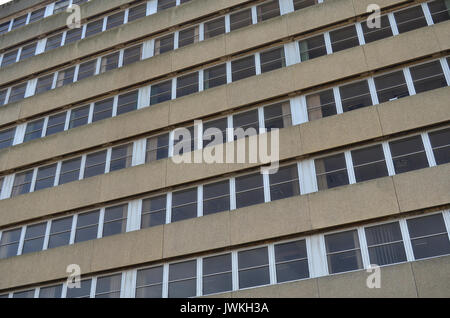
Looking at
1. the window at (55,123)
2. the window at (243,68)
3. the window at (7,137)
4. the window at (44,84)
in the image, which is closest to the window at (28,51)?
the window at (44,84)

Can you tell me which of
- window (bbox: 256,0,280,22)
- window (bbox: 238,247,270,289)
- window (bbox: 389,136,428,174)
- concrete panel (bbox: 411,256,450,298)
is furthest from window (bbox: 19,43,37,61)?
concrete panel (bbox: 411,256,450,298)

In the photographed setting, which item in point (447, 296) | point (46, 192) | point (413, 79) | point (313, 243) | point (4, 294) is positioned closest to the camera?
point (447, 296)

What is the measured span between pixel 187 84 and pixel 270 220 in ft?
27.9

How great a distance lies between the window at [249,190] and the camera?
63.2 ft

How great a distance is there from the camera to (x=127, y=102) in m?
24.8

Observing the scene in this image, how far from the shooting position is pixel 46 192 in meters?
23.0

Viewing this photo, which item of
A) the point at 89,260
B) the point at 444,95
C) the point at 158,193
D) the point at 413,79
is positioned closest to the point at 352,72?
the point at 413,79

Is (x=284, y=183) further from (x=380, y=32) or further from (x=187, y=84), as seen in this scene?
(x=380, y=32)

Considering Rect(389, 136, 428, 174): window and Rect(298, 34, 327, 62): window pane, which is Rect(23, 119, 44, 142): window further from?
Rect(389, 136, 428, 174): window

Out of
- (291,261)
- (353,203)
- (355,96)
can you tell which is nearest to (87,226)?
(291,261)

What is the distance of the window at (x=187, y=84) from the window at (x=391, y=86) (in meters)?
7.89

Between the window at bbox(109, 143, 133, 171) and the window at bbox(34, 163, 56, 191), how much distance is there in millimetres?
3036

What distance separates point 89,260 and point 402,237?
11420mm
